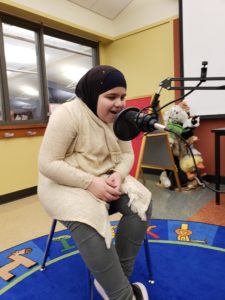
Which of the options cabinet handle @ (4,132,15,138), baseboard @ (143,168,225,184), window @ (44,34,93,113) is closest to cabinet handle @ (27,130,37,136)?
cabinet handle @ (4,132,15,138)

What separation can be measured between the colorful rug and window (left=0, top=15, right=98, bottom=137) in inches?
56.9

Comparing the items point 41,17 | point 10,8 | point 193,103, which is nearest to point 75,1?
point 41,17

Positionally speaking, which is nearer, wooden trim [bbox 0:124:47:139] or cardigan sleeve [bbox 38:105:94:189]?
cardigan sleeve [bbox 38:105:94:189]

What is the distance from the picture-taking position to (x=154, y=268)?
128cm

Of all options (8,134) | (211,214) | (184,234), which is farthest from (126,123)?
(8,134)

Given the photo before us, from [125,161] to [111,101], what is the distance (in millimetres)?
288

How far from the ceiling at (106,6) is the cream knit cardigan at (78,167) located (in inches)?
95.7

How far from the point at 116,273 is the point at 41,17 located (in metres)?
2.59

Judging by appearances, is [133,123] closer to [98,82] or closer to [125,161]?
[98,82]

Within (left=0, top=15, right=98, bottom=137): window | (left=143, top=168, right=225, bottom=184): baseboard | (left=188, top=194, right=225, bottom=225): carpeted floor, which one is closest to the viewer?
(left=188, top=194, right=225, bottom=225): carpeted floor

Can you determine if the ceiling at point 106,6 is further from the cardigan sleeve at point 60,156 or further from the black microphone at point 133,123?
the black microphone at point 133,123

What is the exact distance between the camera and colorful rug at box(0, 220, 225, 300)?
1.12 m

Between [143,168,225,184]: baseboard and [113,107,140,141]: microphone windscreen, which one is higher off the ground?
[113,107,140,141]: microphone windscreen

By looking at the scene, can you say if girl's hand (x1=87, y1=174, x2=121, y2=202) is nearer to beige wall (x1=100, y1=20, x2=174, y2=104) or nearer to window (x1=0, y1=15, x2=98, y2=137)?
window (x1=0, y1=15, x2=98, y2=137)
